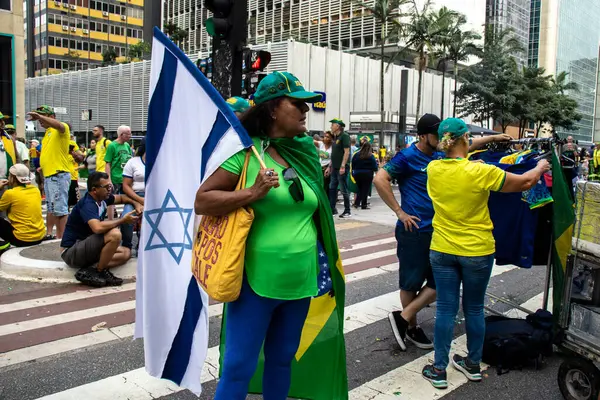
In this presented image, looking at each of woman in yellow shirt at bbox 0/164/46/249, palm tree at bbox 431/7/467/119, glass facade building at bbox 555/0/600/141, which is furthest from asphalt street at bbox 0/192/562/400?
glass facade building at bbox 555/0/600/141

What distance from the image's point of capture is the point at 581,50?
408 feet

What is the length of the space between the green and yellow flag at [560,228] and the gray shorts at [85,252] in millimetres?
4649

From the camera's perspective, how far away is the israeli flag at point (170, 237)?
294 cm

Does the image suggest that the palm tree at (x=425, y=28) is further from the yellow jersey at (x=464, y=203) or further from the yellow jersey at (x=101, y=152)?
the yellow jersey at (x=464, y=203)

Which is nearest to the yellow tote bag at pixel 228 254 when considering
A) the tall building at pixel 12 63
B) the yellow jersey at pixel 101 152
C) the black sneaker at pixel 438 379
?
the black sneaker at pixel 438 379

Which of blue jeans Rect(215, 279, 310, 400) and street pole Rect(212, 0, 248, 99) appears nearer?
blue jeans Rect(215, 279, 310, 400)

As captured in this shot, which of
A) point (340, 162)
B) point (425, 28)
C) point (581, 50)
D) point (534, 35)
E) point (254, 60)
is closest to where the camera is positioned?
point (254, 60)

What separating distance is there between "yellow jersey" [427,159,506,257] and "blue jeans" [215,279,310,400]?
59.5 inches

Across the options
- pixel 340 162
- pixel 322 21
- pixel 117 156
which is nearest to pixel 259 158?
pixel 117 156

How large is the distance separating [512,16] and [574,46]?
171 ft

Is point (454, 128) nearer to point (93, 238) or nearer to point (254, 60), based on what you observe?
point (93, 238)

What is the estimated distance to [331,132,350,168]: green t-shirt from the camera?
40.4ft

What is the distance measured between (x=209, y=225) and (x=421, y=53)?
34660mm

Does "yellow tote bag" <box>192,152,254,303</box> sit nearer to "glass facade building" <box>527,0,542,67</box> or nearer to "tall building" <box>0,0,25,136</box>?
"tall building" <box>0,0,25,136</box>
